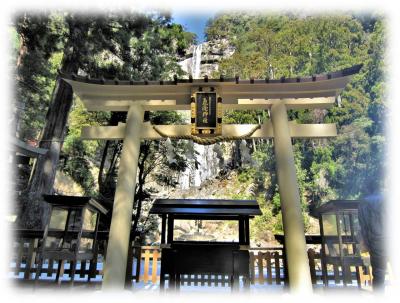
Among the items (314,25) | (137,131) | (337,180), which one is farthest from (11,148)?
(314,25)

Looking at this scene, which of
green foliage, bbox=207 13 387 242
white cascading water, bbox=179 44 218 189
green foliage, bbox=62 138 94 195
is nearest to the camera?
green foliage, bbox=62 138 94 195

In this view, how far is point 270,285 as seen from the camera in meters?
5.89

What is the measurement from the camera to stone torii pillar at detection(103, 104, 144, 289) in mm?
3895

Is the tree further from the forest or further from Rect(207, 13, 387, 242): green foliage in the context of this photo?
Rect(207, 13, 387, 242): green foliage

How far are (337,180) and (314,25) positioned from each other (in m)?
13.5

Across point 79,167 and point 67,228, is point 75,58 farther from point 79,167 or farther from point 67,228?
point 79,167

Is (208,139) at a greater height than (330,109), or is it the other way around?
(330,109)

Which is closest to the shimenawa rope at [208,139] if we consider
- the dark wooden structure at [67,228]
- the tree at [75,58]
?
the dark wooden structure at [67,228]

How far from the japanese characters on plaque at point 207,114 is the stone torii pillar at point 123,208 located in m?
0.99

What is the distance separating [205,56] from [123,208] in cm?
3336

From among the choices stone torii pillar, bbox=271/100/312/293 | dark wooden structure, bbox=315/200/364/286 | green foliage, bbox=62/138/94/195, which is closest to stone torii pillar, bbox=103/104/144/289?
stone torii pillar, bbox=271/100/312/293

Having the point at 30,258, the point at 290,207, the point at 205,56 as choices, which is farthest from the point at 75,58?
Answer: the point at 205,56

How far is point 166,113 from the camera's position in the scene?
475 inches

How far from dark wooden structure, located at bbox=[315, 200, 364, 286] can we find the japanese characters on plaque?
7.71 feet
